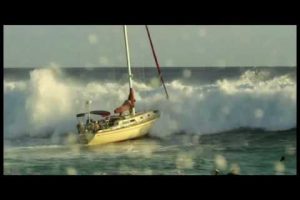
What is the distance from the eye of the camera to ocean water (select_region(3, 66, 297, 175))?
6.79m

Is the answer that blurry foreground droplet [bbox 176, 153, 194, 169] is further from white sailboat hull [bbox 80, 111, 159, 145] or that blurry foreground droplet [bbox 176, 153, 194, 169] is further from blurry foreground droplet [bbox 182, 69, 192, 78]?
blurry foreground droplet [bbox 182, 69, 192, 78]

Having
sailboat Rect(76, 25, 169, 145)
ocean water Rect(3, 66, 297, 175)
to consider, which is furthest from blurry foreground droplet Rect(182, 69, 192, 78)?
sailboat Rect(76, 25, 169, 145)

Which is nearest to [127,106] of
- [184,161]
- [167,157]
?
[167,157]

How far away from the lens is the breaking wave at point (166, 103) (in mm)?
6805

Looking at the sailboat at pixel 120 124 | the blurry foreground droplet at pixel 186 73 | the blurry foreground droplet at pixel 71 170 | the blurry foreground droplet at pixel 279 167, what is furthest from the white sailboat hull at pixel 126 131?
the blurry foreground droplet at pixel 279 167

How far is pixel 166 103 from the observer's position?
6879mm

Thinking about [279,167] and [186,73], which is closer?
[279,167]

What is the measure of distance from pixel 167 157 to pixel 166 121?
0.29m

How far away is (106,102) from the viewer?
6855 millimetres

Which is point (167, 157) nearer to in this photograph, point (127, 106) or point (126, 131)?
point (126, 131)
